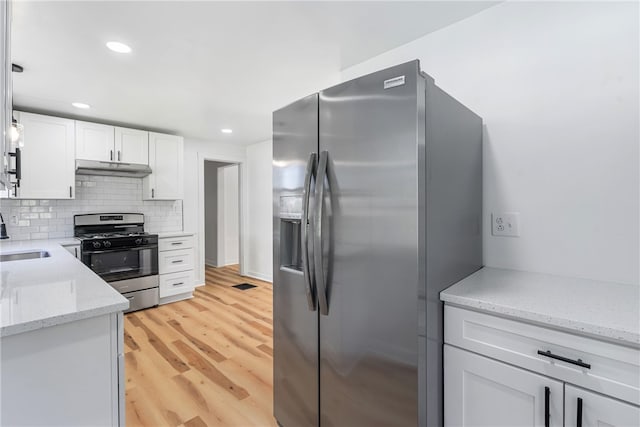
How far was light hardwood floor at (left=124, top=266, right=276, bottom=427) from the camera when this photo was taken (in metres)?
1.88

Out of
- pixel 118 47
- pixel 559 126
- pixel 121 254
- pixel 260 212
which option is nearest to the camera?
pixel 559 126

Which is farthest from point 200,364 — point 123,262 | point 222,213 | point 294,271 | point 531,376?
point 222,213

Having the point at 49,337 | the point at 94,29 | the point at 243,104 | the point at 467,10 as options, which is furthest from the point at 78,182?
the point at 467,10

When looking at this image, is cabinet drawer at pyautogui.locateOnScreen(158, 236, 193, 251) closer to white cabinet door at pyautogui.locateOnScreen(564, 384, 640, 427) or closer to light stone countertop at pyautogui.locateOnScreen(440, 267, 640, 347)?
light stone countertop at pyautogui.locateOnScreen(440, 267, 640, 347)

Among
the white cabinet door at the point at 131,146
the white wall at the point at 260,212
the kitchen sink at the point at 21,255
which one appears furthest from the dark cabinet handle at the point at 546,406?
the white cabinet door at the point at 131,146

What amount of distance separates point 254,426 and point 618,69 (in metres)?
2.54

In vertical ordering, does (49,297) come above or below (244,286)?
above

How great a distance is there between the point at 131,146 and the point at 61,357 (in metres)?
3.49

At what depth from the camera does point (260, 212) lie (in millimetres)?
5176

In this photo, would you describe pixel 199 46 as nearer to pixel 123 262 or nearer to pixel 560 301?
pixel 560 301

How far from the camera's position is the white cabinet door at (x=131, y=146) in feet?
12.3

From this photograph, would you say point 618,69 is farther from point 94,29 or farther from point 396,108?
point 94,29

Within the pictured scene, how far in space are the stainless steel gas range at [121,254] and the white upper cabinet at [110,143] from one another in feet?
2.40

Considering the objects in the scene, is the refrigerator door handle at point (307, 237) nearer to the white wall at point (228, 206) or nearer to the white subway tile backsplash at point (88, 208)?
the white subway tile backsplash at point (88, 208)
